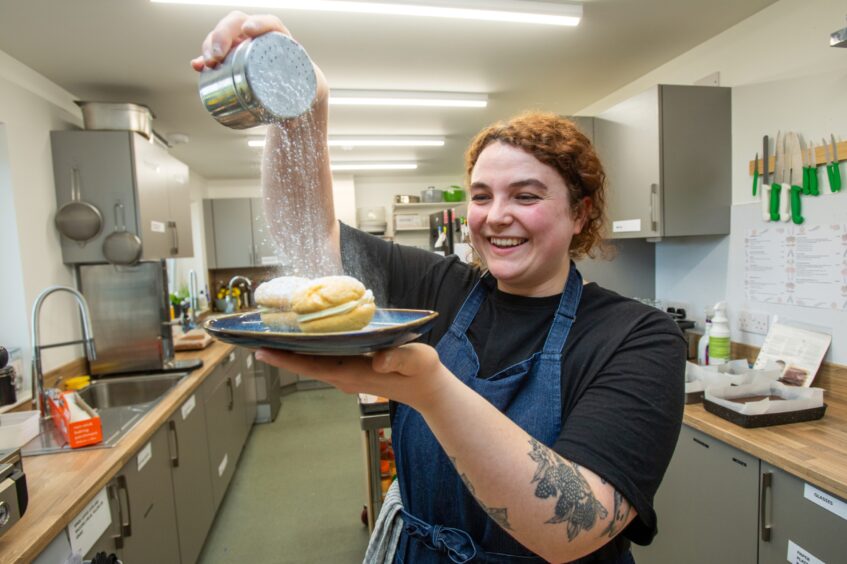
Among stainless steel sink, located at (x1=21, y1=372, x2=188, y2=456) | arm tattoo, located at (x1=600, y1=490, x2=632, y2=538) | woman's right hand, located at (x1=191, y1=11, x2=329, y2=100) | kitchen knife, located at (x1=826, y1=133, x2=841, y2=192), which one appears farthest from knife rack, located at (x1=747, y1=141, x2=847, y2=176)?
stainless steel sink, located at (x1=21, y1=372, x2=188, y2=456)

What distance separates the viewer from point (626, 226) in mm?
2525

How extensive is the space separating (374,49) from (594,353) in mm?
2204

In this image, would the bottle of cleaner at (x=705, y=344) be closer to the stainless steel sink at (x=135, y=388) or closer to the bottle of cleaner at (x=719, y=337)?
the bottle of cleaner at (x=719, y=337)

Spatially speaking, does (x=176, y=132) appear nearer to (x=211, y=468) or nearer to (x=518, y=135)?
(x=211, y=468)

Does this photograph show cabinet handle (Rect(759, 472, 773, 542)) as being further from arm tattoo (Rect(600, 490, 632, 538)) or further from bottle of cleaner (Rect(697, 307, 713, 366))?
arm tattoo (Rect(600, 490, 632, 538))

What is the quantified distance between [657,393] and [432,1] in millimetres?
1867

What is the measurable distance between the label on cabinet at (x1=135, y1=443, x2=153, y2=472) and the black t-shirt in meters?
1.36

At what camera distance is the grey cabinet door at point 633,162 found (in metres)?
2.31

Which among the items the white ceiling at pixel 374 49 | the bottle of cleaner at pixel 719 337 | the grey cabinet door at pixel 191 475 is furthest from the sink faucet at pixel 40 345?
the bottle of cleaner at pixel 719 337

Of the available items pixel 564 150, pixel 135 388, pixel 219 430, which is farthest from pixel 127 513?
pixel 564 150

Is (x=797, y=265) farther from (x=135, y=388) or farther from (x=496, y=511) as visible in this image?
(x=135, y=388)

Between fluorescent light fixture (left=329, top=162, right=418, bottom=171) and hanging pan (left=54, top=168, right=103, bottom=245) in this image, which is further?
fluorescent light fixture (left=329, top=162, right=418, bottom=171)

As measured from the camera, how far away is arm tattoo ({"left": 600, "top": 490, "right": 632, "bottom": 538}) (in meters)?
0.63

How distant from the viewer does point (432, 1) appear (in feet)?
6.36
